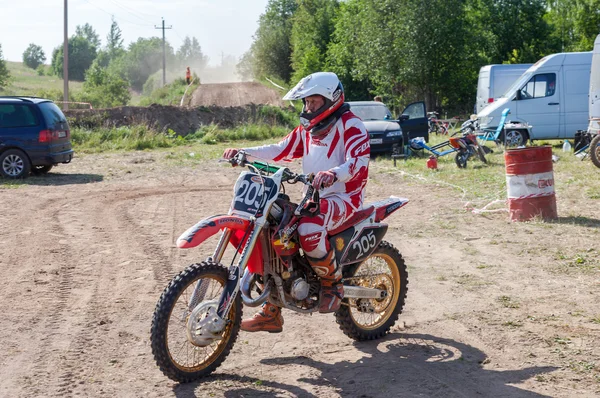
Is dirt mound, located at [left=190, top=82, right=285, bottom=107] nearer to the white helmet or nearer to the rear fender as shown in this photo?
the rear fender

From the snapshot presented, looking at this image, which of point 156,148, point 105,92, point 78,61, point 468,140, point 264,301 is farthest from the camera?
point 78,61

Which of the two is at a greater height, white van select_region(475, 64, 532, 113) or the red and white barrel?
white van select_region(475, 64, 532, 113)

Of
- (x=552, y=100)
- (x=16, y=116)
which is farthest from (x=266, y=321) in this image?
(x=552, y=100)

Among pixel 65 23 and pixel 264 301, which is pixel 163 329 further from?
pixel 65 23

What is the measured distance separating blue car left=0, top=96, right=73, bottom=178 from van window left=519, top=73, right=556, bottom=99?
46.5 feet

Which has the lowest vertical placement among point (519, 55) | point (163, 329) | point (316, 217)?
point (163, 329)

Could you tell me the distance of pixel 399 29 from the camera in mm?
40125

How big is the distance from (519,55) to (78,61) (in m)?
108

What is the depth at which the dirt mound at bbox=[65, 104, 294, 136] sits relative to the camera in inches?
1152

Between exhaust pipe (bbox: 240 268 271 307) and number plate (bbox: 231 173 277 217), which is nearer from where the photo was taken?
number plate (bbox: 231 173 277 217)

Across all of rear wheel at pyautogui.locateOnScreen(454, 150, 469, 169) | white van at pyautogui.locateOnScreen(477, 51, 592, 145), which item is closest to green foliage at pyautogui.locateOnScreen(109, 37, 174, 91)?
white van at pyautogui.locateOnScreen(477, 51, 592, 145)

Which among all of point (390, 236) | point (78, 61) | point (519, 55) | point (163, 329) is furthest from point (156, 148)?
point (78, 61)

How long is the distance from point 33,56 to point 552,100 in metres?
152

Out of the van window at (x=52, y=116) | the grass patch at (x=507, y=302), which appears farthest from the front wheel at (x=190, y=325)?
the van window at (x=52, y=116)
